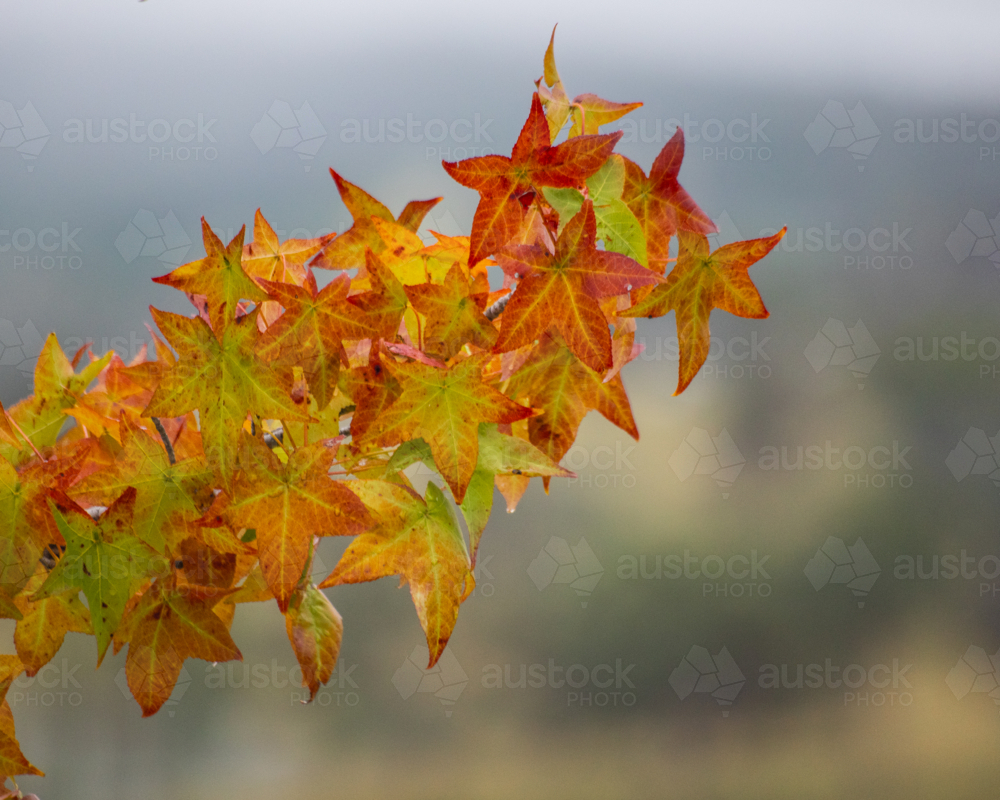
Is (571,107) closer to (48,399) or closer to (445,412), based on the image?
(445,412)

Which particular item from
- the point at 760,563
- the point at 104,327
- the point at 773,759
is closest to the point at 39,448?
the point at 104,327

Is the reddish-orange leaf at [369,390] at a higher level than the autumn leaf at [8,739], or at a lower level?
higher

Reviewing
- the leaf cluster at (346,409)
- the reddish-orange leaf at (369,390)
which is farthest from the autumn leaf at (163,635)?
the reddish-orange leaf at (369,390)

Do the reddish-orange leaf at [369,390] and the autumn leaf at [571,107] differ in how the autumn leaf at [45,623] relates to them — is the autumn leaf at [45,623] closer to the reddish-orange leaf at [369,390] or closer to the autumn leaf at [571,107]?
the reddish-orange leaf at [369,390]

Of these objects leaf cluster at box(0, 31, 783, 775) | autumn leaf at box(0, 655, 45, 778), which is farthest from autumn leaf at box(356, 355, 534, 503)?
autumn leaf at box(0, 655, 45, 778)

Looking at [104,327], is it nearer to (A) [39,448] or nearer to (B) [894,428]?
(A) [39,448]

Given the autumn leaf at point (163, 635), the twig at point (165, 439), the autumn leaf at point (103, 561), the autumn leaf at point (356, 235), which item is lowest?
the autumn leaf at point (163, 635)
